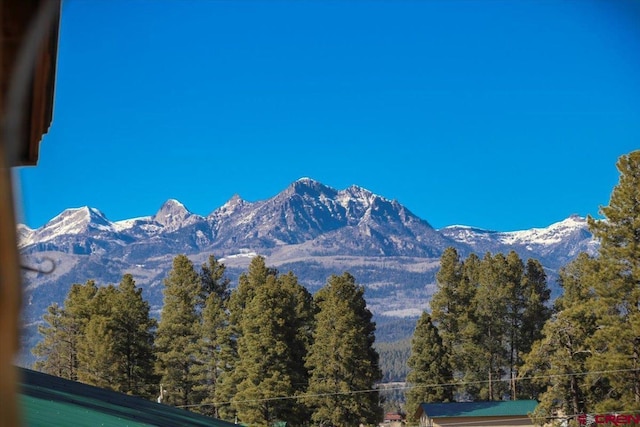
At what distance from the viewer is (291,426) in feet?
107

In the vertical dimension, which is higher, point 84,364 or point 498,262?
point 498,262

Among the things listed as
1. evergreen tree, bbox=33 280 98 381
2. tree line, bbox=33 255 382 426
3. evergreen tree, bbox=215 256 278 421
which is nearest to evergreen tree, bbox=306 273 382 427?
tree line, bbox=33 255 382 426

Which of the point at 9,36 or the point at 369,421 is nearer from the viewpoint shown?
the point at 9,36

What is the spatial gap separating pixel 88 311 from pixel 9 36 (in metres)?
34.9

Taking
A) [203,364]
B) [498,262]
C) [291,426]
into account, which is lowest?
[291,426]

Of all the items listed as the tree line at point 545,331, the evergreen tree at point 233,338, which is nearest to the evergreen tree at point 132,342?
the evergreen tree at point 233,338

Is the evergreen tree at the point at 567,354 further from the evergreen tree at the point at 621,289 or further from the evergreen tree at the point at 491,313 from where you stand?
the evergreen tree at the point at 491,313

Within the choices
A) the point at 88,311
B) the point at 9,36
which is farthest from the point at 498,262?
the point at 9,36

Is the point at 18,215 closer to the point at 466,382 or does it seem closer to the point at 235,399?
the point at 235,399

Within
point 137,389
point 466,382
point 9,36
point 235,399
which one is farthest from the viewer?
point 466,382

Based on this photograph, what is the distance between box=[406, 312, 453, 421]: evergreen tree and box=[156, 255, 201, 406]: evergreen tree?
35.0 feet

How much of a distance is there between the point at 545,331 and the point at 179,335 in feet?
59.5

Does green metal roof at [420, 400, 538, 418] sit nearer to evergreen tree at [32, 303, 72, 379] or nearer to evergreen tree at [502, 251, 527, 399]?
evergreen tree at [502, 251, 527, 399]

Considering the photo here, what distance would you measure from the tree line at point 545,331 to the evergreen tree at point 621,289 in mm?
28
